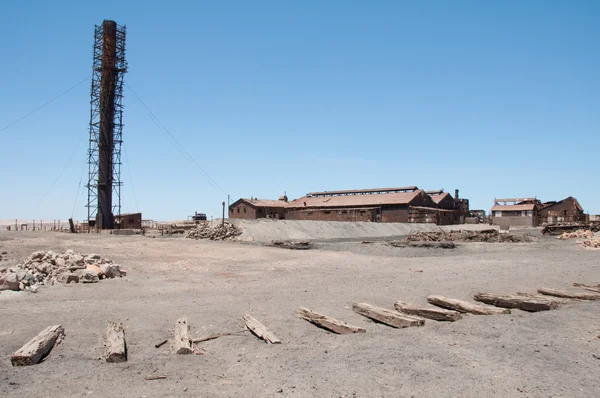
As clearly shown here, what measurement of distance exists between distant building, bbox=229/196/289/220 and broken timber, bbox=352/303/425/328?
5561 centimetres

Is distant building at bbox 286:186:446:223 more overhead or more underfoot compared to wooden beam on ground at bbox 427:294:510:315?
more overhead

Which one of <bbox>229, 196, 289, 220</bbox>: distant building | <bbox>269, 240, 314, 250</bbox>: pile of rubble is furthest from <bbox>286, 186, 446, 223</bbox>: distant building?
<bbox>269, 240, 314, 250</bbox>: pile of rubble

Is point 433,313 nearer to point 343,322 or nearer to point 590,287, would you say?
point 343,322

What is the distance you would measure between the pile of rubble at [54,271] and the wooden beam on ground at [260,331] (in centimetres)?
723

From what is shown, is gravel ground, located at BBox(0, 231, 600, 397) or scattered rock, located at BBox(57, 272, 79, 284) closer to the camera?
gravel ground, located at BBox(0, 231, 600, 397)

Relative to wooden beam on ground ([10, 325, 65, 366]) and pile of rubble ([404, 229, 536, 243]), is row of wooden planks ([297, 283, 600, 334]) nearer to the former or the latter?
wooden beam on ground ([10, 325, 65, 366])

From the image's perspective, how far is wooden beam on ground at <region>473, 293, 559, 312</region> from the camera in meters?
10.0

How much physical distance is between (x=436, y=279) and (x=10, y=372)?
1305 cm

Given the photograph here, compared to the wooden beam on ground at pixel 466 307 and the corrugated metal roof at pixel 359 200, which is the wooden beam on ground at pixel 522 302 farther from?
the corrugated metal roof at pixel 359 200

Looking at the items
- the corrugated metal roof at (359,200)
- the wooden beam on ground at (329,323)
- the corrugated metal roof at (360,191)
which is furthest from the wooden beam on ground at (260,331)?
the corrugated metal roof at (360,191)

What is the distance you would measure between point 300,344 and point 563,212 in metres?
78.4

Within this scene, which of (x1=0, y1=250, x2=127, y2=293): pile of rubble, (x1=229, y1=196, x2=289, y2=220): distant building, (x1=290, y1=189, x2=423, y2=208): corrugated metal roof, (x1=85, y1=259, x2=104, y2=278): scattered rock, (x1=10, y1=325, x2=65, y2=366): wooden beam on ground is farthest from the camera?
(x1=229, y1=196, x2=289, y2=220): distant building

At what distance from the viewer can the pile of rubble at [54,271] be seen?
12820 millimetres

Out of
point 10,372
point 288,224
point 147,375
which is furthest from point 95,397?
point 288,224
